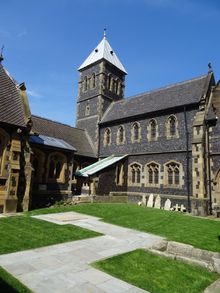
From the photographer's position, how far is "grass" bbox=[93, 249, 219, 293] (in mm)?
5586

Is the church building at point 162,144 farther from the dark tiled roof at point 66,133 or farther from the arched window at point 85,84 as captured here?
the arched window at point 85,84

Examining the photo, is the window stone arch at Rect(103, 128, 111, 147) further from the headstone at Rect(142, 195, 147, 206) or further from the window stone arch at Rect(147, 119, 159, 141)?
the headstone at Rect(142, 195, 147, 206)

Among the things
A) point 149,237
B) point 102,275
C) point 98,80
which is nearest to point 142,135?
point 98,80

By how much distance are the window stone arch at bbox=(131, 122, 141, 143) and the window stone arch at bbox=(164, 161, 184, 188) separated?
176 inches

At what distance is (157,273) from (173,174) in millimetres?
14644

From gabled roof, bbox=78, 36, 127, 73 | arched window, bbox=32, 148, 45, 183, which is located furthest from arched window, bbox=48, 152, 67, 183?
gabled roof, bbox=78, 36, 127, 73

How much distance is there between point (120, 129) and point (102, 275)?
20.5 m

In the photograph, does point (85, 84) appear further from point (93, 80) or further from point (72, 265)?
point (72, 265)

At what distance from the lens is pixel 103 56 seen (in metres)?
30.9

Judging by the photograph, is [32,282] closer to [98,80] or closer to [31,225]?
[31,225]

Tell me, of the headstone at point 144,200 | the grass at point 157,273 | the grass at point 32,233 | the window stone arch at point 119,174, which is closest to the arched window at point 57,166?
the window stone arch at point 119,174

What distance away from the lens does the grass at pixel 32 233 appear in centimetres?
805

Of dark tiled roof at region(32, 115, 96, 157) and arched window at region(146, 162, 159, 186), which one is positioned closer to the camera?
arched window at region(146, 162, 159, 186)

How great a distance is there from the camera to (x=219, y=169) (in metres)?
17.8
